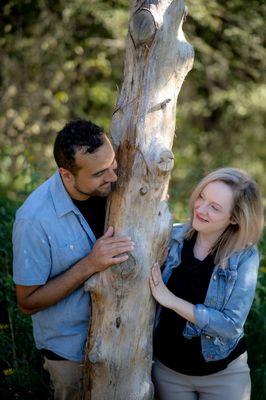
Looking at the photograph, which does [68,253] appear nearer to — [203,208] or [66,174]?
[66,174]

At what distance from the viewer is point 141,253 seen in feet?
10.8

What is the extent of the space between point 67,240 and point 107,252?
22 cm

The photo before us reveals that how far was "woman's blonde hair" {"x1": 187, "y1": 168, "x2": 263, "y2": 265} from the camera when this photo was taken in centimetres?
330

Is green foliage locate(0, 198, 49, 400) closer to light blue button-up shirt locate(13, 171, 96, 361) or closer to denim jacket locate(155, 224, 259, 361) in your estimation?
light blue button-up shirt locate(13, 171, 96, 361)

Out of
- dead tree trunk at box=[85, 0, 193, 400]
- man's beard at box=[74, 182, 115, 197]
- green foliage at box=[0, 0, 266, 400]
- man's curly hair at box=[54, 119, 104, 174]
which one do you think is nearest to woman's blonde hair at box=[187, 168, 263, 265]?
dead tree trunk at box=[85, 0, 193, 400]

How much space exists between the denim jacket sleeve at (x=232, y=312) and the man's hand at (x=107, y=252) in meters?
0.44

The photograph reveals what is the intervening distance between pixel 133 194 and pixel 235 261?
597mm

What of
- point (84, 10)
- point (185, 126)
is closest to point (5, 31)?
point (84, 10)

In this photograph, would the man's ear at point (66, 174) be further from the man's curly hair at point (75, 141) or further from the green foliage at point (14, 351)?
the green foliage at point (14, 351)

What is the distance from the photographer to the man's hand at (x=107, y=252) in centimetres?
321

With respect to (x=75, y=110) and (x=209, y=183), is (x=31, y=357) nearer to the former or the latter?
(x=209, y=183)

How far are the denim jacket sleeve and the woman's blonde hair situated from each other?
113mm

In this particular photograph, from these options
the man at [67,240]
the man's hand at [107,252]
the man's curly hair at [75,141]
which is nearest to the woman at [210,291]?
the man's hand at [107,252]

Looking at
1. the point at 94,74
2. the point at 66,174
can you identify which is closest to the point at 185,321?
the point at 66,174
